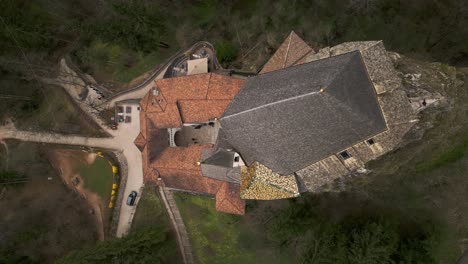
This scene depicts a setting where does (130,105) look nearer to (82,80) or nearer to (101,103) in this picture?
(101,103)

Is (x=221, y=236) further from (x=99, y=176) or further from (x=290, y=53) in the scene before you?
(x=290, y=53)

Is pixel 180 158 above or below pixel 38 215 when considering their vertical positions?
above

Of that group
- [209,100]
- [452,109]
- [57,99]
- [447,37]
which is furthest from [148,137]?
[447,37]

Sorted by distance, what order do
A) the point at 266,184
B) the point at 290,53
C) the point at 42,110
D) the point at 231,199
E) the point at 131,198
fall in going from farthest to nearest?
the point at 42,110 < the point at 131,198 < the point at 231,199 < the point at 290,53 < the point at 266,184

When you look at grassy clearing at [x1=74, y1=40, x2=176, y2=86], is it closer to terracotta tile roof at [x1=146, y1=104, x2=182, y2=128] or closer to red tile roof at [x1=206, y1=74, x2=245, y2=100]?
terracotta tile roof at [x1=146, y1=104, x2=182, y2=128]

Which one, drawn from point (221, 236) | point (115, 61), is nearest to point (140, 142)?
point (115, 61)

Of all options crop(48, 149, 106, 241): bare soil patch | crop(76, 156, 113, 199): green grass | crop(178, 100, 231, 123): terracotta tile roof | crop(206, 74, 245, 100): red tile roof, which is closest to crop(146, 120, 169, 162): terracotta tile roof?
crop(178, 100, 231, 123): terracotta tile roof
